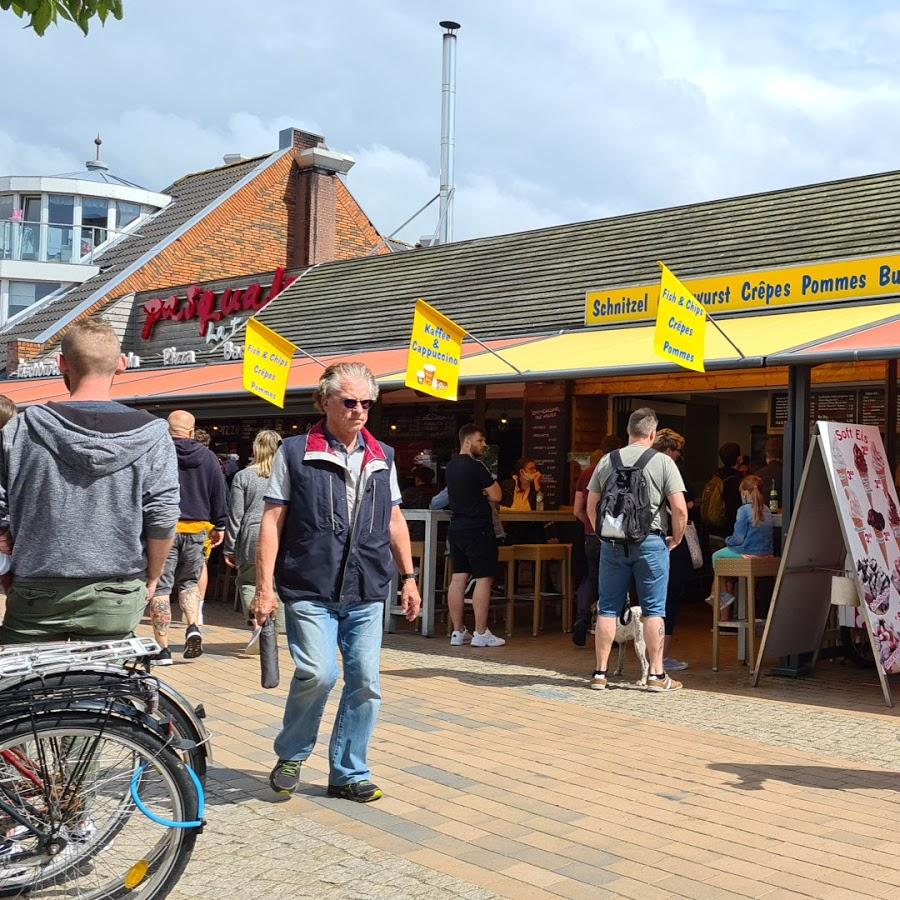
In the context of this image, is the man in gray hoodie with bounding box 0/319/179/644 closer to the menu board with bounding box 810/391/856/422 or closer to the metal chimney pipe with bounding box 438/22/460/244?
the menu board with bounding box 810/391/856/422

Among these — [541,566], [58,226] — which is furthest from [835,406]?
[58,226]

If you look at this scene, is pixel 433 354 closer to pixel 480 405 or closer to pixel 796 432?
pixel 796 432

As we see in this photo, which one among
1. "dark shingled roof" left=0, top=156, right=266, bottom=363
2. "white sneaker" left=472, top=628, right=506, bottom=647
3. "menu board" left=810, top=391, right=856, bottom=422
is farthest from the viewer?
"dark shingled roof" left=0, top=156, right=266, bottom=363

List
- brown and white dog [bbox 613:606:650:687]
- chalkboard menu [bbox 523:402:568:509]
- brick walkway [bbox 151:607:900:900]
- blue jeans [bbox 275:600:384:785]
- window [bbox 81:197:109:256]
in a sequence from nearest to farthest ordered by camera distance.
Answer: brick walkway [bbox 151:607:900:900]
blue jeans [bbox 275:600:384:785]
brown and white dog [bbox 613:606:650:687]
chalkboard menu [bbox 523:402:568:509]
window [bbox 81:197:109:256]

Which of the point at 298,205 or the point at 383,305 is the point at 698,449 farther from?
the point at 298,205

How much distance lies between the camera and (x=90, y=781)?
10.9 ft

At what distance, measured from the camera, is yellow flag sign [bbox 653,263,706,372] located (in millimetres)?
7621

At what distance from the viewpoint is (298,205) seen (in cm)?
2642

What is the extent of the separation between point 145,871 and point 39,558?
0.95 m

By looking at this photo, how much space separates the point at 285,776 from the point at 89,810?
4.55 feet

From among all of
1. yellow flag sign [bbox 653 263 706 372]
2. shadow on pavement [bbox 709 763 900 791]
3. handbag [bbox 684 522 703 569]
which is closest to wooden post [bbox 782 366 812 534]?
yellow flag sign [bbox 653 263 706 372]

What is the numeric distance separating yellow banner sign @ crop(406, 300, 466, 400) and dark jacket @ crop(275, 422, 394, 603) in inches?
176

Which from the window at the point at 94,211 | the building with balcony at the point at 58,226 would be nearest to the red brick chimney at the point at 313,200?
the building with balcony at the point at 58,226

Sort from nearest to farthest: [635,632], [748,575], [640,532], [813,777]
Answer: [813,777], [640,532], [635,632], [748,575]
